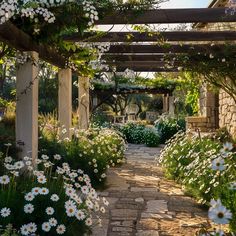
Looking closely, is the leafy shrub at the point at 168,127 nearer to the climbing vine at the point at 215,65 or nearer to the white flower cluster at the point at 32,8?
the climbing vine at the point at 215,65

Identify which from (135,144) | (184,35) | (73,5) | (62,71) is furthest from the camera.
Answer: (135,144)

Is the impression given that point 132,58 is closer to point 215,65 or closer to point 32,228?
point 215,65

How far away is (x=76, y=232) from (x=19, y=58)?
2.15 meters

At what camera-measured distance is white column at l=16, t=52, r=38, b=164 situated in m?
4.32

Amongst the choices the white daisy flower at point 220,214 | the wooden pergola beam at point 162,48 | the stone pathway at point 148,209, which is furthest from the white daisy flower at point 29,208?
the wooden pergola beam at point 162,48

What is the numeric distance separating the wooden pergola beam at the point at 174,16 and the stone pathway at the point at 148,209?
196 centimetres

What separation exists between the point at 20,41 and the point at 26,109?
29.5 inches

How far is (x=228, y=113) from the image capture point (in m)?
8.43

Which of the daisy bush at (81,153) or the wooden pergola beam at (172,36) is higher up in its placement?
the wooden pergola beam at (172,36)

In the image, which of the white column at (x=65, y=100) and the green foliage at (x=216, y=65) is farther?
the green foliage at (x=216, y=65)

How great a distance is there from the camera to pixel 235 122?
25.3 ft

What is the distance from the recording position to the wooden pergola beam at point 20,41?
11.7 feet

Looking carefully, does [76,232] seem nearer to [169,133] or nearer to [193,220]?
[193,220]

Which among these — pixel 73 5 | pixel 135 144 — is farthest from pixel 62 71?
pixel 135 144
